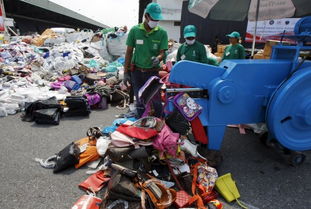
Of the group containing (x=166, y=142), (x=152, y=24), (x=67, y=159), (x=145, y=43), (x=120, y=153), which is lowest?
(x=67, y=159)

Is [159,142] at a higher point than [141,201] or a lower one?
higher

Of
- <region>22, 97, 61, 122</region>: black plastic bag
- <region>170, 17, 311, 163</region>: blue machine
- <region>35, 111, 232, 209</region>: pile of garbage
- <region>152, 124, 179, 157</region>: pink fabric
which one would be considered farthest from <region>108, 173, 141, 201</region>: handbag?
<region>22, 97, 61, 122</region>: black plastic bag

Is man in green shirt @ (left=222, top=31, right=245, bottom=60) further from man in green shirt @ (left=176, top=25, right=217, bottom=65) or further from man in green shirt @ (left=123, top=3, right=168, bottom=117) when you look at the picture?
man in green shirt @ (left=123, top=3, right=168, bottom=117)

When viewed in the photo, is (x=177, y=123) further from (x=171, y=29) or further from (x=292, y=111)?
(x=171, y=29)

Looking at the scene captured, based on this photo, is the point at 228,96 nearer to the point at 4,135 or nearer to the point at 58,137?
the point at 58,137

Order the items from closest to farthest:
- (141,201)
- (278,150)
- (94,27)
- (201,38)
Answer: (141,201)
(278,150)
(201,38)
(94,27)

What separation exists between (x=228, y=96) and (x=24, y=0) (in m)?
34.1

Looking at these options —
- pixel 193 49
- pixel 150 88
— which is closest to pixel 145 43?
pixel 150 88

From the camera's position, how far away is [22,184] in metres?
2.22

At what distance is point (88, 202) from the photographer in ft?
6.29

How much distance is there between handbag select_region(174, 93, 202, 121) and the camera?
7.29ft

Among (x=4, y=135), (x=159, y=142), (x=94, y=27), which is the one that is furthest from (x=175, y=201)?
(x=94, y=27)

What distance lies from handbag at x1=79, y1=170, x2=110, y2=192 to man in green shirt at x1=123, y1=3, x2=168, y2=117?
1.07 m

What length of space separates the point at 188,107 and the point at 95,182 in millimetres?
1212
